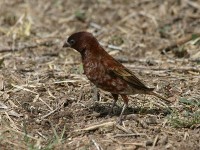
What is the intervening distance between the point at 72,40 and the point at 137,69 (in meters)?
1.96

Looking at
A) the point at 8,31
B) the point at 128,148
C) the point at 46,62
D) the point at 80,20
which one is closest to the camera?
the point at 128,148

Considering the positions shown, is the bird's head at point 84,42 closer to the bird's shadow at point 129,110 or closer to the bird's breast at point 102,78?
the bird's breast at point 102,78

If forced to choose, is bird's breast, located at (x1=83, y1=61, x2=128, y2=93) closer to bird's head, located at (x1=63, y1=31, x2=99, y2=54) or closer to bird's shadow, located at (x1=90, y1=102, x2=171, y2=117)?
bird's head, located at (x1=63, y1=31, x2=99, y2=54)

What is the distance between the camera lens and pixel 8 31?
32.8ft

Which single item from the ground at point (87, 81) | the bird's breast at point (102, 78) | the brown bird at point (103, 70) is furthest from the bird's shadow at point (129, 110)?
the bird's breast at point (102, 78)

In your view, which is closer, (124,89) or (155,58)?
(124,89)

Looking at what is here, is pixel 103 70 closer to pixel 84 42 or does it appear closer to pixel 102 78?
pixel 102 78

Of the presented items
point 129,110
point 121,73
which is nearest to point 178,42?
point 129,110

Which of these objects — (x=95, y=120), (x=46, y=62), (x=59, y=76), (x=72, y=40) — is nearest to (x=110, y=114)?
(x=95, y=120)

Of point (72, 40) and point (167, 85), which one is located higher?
point (72, 40)

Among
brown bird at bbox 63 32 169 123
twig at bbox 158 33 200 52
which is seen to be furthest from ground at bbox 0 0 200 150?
brown bird at bbox 63 32 169 123

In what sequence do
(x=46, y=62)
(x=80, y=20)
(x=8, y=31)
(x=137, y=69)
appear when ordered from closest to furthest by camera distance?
1. (x=137, y=69)
2. (x=46, y=62)
3. (x=8, y=31)
4. (x=80, y=20)

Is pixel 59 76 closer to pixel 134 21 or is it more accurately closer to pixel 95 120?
pixel 95 120

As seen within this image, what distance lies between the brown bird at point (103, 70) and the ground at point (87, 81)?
321mm
